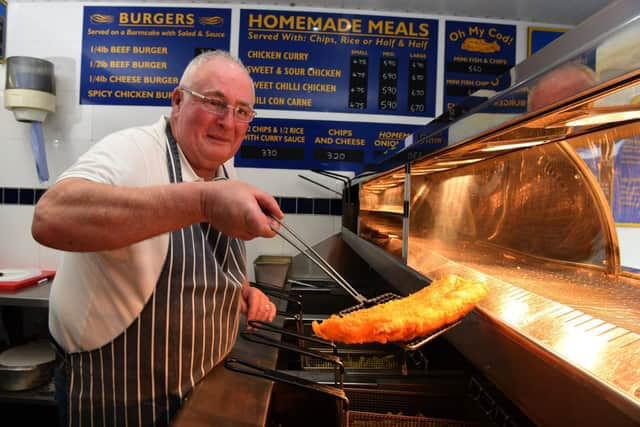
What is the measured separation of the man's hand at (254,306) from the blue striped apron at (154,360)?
0.37 meters

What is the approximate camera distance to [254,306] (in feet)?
5.38

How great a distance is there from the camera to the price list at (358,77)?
11.6 feet

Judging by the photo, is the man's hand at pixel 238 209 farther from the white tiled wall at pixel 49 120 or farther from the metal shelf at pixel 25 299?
the white tiled wall at pixel 49 120

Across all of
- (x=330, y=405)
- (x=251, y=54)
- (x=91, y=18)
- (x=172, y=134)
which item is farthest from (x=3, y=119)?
(x=330, y=405)

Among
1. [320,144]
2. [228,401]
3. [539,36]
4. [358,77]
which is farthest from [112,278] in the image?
[539,36]

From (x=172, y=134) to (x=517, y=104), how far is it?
1.19 metres

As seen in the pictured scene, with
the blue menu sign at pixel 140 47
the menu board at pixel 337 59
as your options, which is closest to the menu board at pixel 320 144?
the menu board at pixel 337 59

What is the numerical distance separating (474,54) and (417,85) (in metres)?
0.61

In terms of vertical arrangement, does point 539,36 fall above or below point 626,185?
above

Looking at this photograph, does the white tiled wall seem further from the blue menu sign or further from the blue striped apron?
the blue striped apron

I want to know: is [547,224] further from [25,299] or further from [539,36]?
[25,299]

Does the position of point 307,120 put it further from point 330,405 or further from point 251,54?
point 330,405

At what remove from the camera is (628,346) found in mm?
763

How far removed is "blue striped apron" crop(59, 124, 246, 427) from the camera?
119 centimetres
